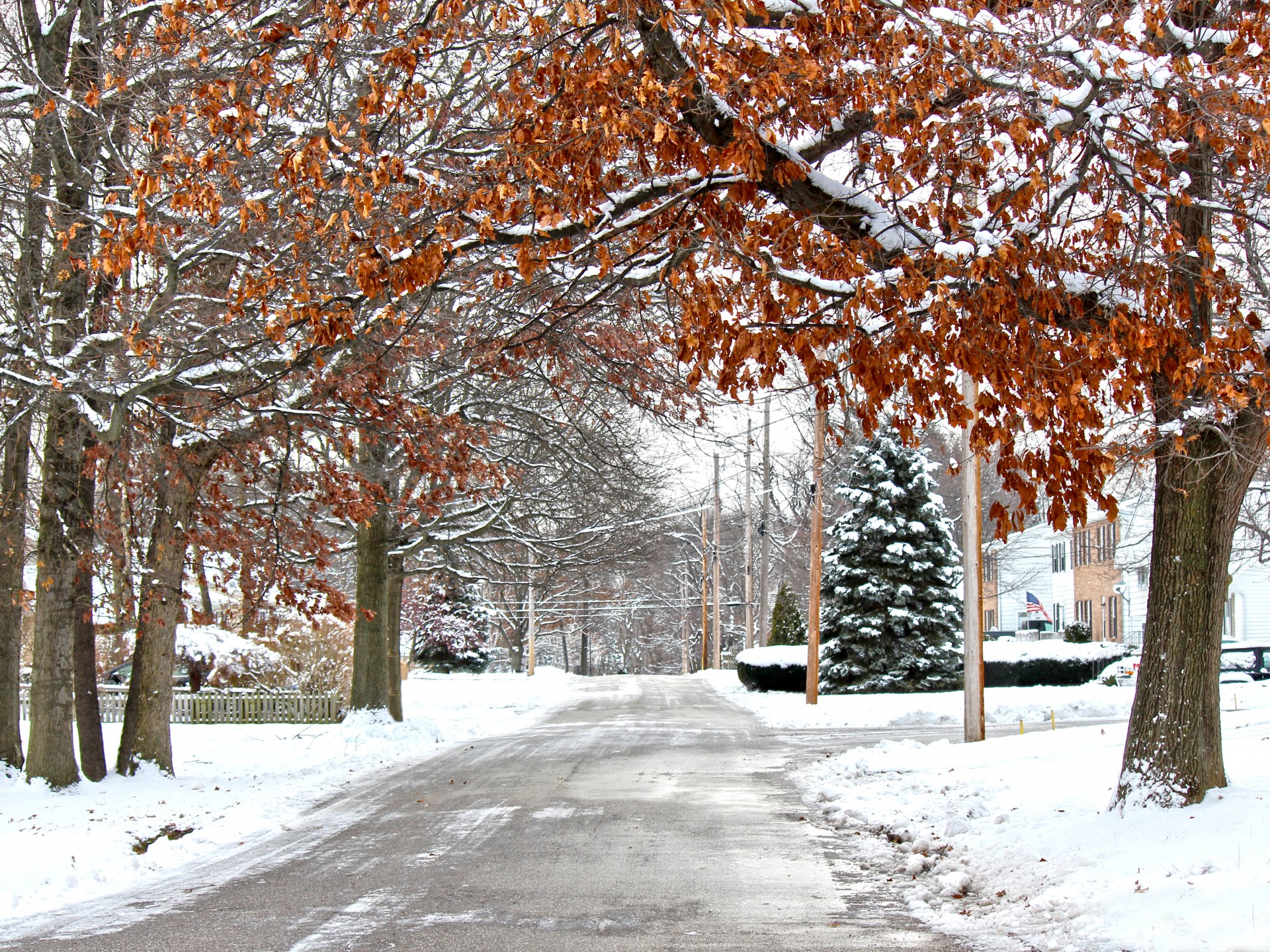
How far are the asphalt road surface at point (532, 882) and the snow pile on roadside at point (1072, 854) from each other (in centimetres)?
44

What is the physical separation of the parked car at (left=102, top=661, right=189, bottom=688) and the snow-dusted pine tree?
56.9 feet

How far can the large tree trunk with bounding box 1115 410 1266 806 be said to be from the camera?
26.3ft

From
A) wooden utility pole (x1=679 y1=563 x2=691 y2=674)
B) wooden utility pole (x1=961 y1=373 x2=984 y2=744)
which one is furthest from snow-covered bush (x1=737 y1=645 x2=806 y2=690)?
wooden utility pole (x1=679 y1=563 x2=691 y2=674)

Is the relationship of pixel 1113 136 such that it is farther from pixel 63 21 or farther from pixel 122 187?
pixel 63 21

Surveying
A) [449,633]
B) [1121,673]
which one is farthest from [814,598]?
[449,633]

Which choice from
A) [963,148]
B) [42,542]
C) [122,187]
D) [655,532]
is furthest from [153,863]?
[655,532]

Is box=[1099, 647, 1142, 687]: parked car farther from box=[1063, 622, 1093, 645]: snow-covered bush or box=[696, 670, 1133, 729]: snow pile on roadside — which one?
box=[1063, 622, 1093, 645]: snow-covered bush

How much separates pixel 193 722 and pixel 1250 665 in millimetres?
26436

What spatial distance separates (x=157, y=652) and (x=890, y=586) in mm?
23655

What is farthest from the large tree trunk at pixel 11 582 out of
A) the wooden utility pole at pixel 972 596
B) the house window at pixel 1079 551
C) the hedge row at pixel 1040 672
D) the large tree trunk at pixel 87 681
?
the house window at pixel 1079 551

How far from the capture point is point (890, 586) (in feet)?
110

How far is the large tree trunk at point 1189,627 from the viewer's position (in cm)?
802

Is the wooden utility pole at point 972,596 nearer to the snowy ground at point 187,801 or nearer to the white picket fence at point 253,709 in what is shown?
the snowy ground at point 187,801

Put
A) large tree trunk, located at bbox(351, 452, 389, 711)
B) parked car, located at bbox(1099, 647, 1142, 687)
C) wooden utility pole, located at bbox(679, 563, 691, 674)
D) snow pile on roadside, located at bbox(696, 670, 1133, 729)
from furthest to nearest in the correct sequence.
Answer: wooden utility pole, located at bbox(679, 563, 691, 674) < parked car, located at bbox(1099, 647, 1142, 687) < snow pile on roadside, located at bbox(696, 670, 1133, 729) < large tree trunk, located at bbox(351, 452, 389, 711)
